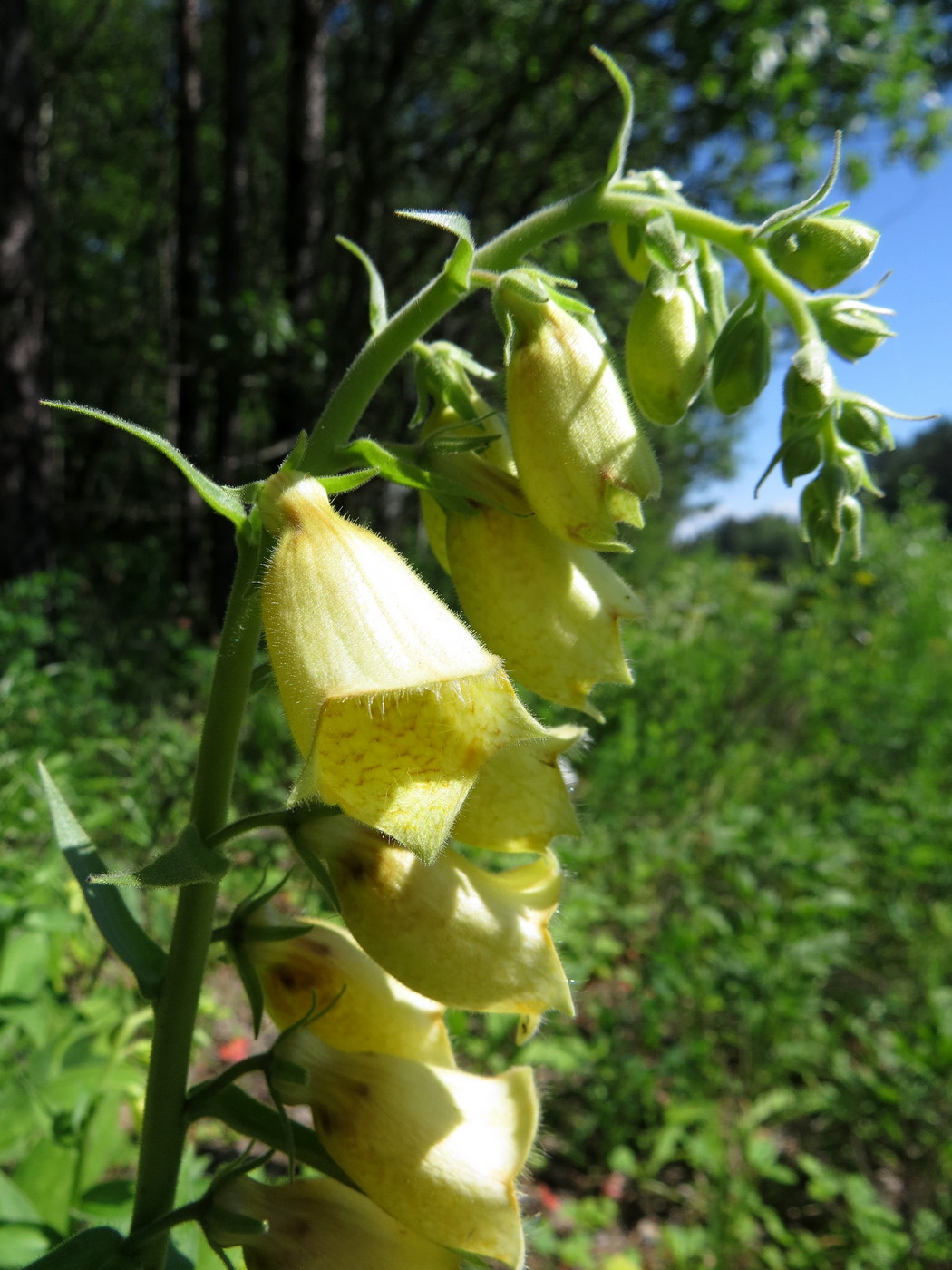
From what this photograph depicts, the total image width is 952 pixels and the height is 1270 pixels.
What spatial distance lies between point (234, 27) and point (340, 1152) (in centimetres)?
592

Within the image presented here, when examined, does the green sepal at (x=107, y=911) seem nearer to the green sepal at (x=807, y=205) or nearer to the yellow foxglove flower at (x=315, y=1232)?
the yellow foxglove flower at (x=315, y=1232)

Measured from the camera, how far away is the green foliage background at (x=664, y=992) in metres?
1.47

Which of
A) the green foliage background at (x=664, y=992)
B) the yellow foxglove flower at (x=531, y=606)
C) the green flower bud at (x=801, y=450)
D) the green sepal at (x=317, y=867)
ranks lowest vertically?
the green foliage background at (x=664, y=992)

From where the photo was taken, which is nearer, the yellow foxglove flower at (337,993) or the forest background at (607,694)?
the yellow foxglove flower at (337,993)

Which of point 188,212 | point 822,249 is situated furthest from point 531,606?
point 188,212

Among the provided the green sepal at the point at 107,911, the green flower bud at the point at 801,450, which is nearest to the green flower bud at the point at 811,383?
A: the green flower bud at the point at 801,450

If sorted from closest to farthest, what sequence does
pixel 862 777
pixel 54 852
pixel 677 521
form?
1. pixel 54 852
2. pixel 862 777
3. pixel 677 521

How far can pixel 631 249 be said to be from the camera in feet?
2.59

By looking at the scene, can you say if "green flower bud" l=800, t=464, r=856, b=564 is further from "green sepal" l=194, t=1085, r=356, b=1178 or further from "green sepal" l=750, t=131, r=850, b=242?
"green sepal" l=194, t=1085, r=356, b=1178

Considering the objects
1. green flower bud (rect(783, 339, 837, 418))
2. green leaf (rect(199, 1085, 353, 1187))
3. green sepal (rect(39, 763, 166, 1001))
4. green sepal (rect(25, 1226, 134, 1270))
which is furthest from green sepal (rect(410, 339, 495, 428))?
green sepal (rect(25, 1226, 134, 1270))

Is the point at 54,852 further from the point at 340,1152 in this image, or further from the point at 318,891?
the point at 340,1152

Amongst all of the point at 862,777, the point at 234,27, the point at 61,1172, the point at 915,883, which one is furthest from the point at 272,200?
the point at 61,1172

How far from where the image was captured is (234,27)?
5039 millimetres

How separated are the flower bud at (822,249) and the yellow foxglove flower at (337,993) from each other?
0.70 metres
